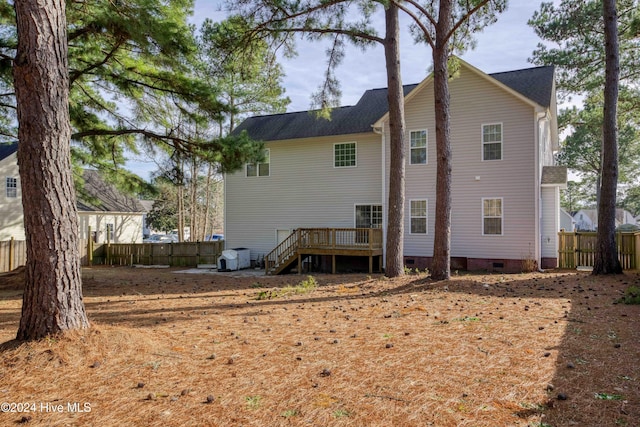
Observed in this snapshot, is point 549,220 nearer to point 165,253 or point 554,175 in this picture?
point 554,175

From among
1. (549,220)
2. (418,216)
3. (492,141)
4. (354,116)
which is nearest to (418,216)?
(418,216)

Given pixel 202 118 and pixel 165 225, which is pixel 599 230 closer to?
pixel 202 118

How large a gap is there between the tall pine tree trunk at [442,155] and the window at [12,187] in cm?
2218

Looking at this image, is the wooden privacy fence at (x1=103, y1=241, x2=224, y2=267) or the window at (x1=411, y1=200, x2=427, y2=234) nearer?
the window at (x1=411, y1=200, x2=427, y2=234)

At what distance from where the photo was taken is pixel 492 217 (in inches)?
573

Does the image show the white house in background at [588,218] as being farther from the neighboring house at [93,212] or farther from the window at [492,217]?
the neighboring house at [93,212]

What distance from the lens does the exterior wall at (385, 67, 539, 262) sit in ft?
46.0

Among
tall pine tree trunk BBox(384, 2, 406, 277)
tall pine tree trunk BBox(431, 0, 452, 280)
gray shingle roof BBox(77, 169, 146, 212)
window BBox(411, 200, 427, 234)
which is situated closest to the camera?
tall pine tree trunk BBox(431, 0, 452, 280)

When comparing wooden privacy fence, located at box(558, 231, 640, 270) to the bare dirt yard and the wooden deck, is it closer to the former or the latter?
the wooden deck

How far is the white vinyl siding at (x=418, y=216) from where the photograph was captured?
15594 millimetres

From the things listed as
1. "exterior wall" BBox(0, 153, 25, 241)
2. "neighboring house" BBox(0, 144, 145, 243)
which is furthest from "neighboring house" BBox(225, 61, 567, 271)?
"exterior wall" BBox(0, 153, 25, 241)

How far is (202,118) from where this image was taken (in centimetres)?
1059

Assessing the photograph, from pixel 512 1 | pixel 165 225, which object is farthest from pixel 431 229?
pixel 165 225

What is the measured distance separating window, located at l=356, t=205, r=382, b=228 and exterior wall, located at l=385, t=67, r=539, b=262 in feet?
4.10
